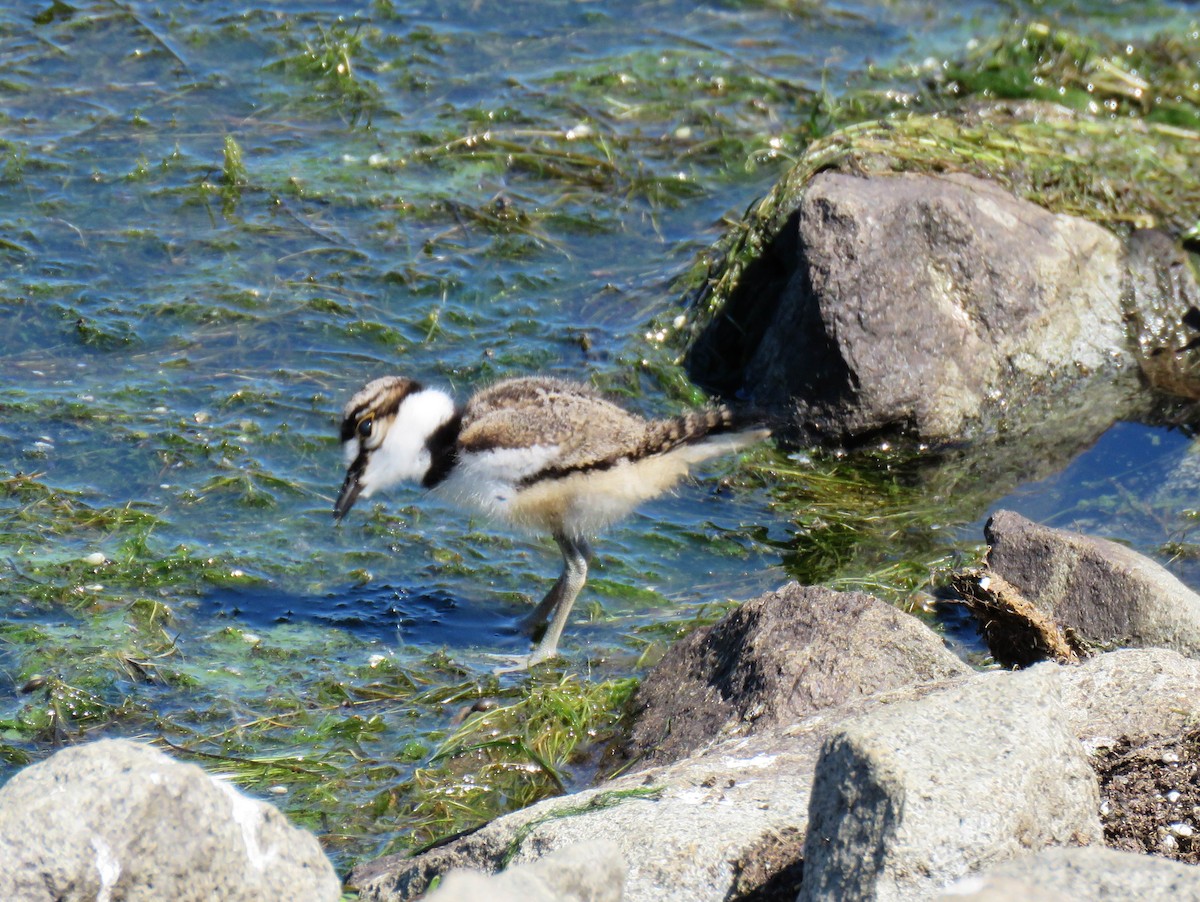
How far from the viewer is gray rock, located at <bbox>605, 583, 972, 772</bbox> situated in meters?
4.39

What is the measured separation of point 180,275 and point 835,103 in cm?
421

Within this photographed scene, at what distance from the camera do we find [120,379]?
7.00m

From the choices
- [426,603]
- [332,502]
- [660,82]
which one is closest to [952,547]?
[426,603]

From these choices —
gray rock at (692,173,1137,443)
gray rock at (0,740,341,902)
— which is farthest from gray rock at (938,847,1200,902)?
gray rock at (692,173,1137,443)

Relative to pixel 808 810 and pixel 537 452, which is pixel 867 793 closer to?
pixel 808 810

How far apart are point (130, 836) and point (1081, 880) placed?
72.2 inches

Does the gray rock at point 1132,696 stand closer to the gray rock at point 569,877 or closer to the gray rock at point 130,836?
the gray rock at point 569,877

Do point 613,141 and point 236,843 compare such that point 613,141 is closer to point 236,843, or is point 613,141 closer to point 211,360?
point 211,360

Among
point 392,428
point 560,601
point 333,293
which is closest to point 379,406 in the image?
point 392,428

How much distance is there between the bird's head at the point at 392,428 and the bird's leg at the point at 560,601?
0.61 meters

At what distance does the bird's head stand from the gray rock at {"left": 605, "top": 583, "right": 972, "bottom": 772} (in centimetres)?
140

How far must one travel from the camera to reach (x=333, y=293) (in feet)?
25.7

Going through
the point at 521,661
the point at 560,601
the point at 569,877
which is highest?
the point at 569,877

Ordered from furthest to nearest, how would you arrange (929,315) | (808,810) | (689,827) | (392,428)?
(929,315), (392,428), (689,827), (808,810)
